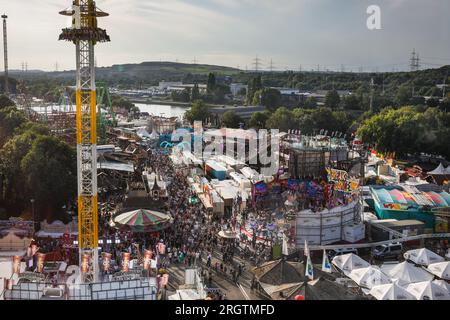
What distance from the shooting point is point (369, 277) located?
13.6m

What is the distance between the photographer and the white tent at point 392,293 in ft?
40.0

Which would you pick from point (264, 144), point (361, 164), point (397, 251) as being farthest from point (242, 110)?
point (397, 251)

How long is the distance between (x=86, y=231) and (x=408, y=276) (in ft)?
29.8

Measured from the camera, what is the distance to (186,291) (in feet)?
39.3

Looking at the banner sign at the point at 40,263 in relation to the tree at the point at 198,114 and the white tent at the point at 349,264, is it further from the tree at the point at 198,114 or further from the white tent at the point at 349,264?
the tree at the point at 198,114

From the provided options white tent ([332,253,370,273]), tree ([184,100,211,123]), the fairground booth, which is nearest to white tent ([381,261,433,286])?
white tent ([332,253,370,273])

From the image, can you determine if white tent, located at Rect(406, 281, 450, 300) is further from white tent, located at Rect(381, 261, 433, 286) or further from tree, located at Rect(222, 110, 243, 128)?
tree, located at Rect(222, 110, 243, 128)

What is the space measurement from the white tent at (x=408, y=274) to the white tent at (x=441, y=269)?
49cm

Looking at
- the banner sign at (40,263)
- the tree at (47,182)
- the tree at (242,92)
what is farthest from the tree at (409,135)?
the tree at (242,92)

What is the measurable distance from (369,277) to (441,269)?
2624 millimetres

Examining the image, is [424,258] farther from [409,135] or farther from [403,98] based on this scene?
[403,98]

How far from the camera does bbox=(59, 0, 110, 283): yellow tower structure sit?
40.8ft

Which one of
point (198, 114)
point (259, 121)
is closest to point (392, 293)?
point (259, 121)
